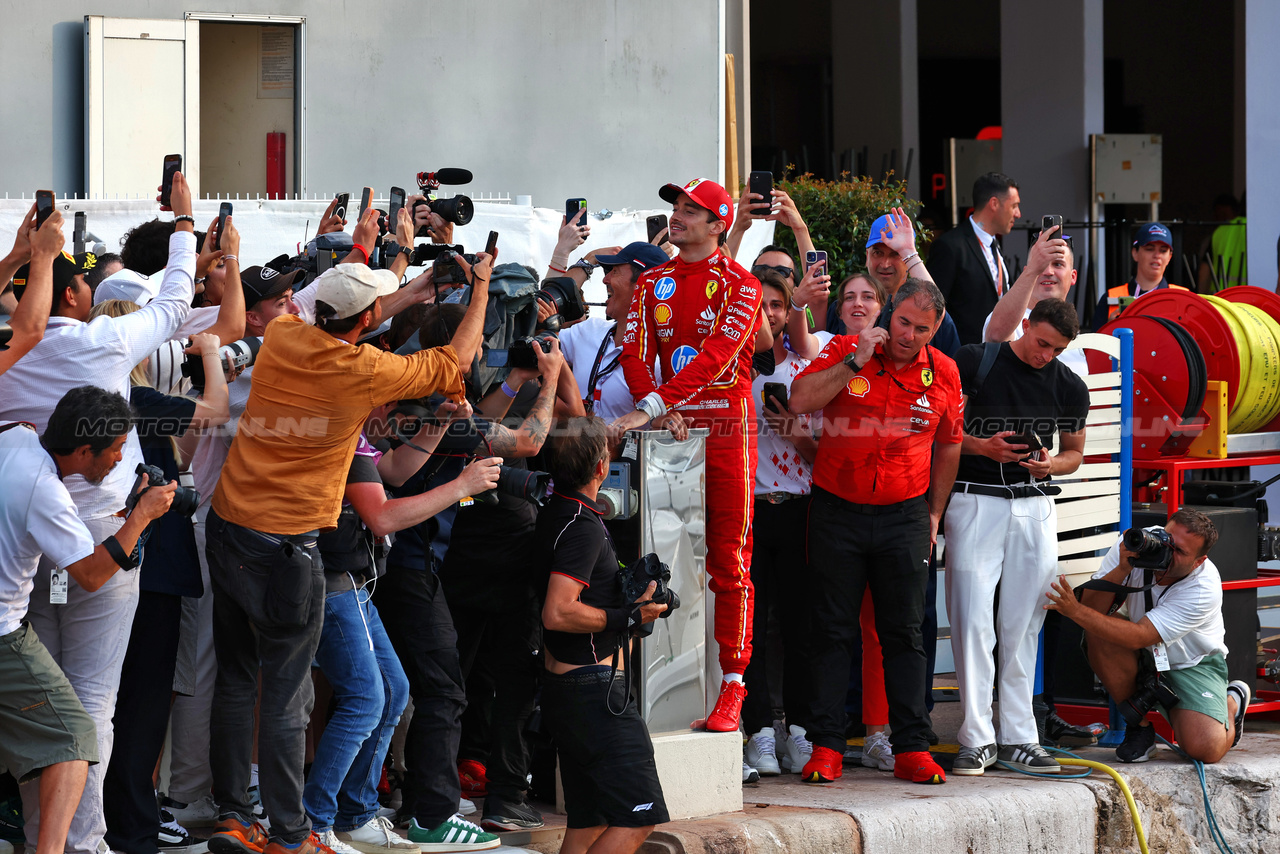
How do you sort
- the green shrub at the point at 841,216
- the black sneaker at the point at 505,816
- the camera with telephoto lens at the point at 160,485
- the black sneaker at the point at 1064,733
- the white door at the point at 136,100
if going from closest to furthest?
1. the camera with telephoto lens at the point at 160,485
2. the black sneaker at the point at 505,816
3. the black sneaker at the point at 1064,733
4. the white door at the point at 136,100
5. the green shrub at the point at 841,216

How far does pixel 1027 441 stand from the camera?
6137mm

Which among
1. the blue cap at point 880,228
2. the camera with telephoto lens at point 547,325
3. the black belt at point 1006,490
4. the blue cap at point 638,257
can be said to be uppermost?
the blue cap at point 880,228

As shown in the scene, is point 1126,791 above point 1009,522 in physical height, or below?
below

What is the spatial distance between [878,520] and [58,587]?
318 cm

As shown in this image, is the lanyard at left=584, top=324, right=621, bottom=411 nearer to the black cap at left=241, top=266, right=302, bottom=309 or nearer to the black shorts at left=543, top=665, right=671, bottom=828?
the black cap at left=241, top=266, right=302, bottom=309

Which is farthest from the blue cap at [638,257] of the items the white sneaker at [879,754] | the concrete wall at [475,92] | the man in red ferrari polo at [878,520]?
the concrete wall at [475,92]

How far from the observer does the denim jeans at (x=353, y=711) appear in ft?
14.9

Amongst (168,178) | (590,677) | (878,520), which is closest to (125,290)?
(168,178)

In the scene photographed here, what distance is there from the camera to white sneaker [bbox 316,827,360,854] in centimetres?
452

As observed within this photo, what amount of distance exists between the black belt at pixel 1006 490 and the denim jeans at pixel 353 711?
2.72 meters

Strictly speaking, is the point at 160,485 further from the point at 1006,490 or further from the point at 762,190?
the point at 1006,490

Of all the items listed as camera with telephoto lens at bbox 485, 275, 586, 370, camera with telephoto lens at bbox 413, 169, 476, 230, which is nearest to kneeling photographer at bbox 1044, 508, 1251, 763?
camera with telephoto lens at bbox 485, 275, 586, 370

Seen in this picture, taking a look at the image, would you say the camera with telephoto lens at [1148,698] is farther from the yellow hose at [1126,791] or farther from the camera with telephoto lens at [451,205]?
the camera with telephoto lens at [451,205]

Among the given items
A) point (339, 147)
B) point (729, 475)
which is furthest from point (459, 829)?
point (339, 147)
